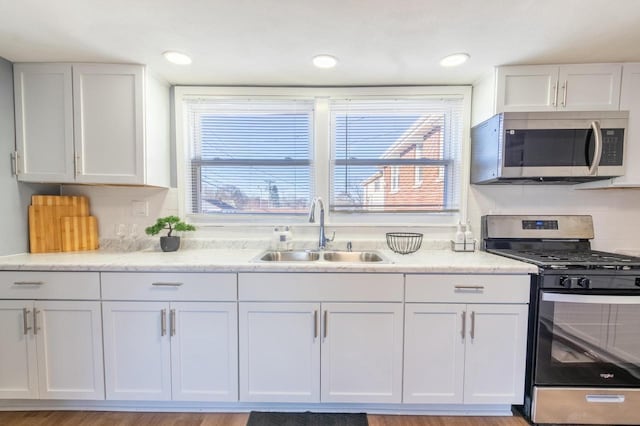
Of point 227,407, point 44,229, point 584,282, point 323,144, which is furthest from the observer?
point 323,144

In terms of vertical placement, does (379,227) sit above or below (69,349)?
above

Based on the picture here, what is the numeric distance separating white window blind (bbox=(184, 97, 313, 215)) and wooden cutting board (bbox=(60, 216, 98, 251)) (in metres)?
0.68

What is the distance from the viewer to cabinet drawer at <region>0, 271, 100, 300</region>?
61.4 inches

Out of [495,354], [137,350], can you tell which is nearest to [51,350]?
[137,350]

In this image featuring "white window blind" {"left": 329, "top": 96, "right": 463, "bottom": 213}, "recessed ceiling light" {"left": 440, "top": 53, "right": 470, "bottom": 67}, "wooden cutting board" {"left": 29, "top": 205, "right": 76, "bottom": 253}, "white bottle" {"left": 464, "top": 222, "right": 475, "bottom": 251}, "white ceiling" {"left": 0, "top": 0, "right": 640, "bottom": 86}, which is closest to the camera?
"white ceiling" {"left": 0, "top": 0, "right": 640, "bottom": 86}

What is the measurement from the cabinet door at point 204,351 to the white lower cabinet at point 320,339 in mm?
66

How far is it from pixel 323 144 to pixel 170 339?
1637 millimetres

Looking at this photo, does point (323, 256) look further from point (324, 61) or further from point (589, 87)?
point (589, 87)

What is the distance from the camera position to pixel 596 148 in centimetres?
169

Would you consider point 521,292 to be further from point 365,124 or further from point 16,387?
point 16,387

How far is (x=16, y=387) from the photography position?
160 cm

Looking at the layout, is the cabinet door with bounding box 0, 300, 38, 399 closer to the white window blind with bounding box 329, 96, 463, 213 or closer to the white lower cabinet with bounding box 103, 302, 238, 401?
the white lower cabinet with bounding box 103, 302, 238, 401

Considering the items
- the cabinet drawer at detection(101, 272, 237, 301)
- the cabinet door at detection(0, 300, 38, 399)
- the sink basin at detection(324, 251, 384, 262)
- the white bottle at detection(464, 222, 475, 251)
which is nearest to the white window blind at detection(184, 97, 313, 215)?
the sink basin at detection(324, 251, 384, 262)

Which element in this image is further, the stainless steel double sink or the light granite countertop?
the stainless steel double sink
